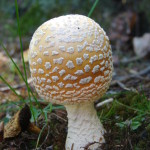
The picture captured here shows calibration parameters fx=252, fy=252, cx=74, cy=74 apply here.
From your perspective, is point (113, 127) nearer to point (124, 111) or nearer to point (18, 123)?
point (124, 111)

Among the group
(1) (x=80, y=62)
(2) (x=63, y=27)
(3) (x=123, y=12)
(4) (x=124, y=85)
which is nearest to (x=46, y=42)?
(2) (x=63, y=27)

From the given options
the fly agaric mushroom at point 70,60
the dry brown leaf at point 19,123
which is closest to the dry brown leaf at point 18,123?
the dry brown leaf at point 19,123

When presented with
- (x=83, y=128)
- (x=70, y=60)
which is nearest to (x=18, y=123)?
(x=83, y=128)

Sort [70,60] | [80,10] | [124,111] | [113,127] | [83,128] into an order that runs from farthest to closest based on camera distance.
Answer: [80,10]
[124,111]
[113,127]
[83,128]
[70,60]

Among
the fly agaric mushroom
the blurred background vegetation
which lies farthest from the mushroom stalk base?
the blurred background vegetation

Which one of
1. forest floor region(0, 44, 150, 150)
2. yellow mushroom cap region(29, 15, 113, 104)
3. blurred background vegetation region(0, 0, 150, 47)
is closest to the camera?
yellow mushroom cap region(29, 15, 113, 104)

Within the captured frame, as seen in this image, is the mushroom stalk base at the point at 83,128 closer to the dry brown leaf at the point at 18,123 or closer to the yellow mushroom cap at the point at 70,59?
the yellow mushroom cap at the point at 70,59

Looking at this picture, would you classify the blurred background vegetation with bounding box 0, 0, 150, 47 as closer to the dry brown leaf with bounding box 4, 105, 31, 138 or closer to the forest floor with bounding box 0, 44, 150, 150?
the forest floor with bounding box 0, 44, 150, 150
